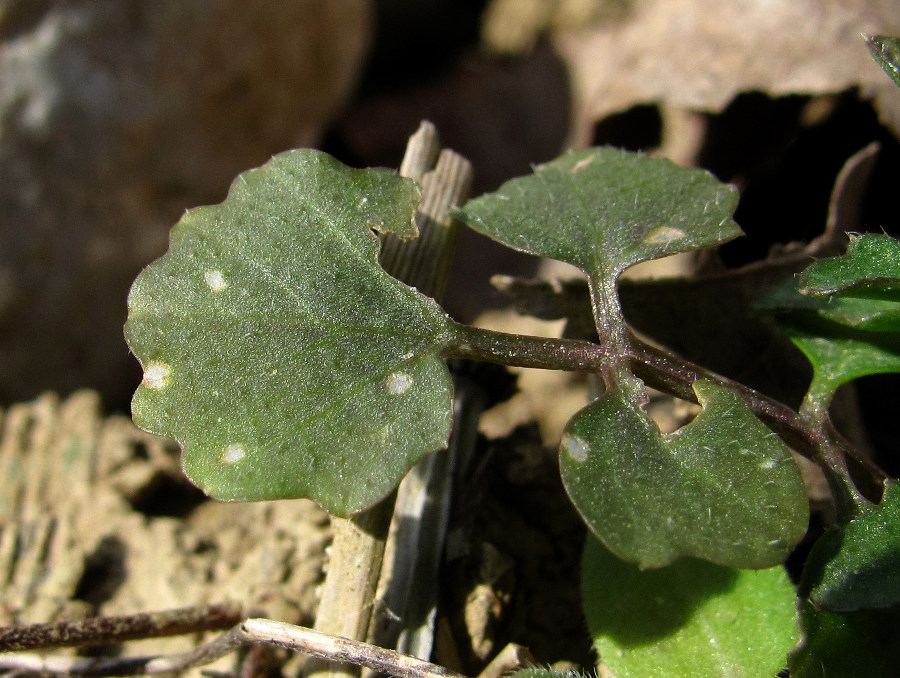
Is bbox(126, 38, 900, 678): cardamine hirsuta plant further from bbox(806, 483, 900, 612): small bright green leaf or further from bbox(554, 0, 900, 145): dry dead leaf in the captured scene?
bbox(554, 0, 900, 145): dry dead leaf

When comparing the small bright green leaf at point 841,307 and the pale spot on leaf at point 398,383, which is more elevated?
the small bright green leaf at point 841,307

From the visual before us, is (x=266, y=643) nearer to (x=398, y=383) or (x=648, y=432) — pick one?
(x=398, y=383)

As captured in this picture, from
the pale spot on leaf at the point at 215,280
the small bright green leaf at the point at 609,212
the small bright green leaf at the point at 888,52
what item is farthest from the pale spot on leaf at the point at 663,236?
the pale spot on leaf at the point at 215,280

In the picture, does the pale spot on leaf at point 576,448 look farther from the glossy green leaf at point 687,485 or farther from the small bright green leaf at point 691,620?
the small bright green leaf at point 691,620

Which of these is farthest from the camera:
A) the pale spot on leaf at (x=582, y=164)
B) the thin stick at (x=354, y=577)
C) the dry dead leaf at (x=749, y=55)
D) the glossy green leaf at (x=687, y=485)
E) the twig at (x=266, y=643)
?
the dry dead leaf at (x=749, y=55)

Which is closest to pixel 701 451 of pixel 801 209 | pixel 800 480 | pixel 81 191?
pixel 800 480

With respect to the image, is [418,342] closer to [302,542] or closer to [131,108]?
[302,542]
